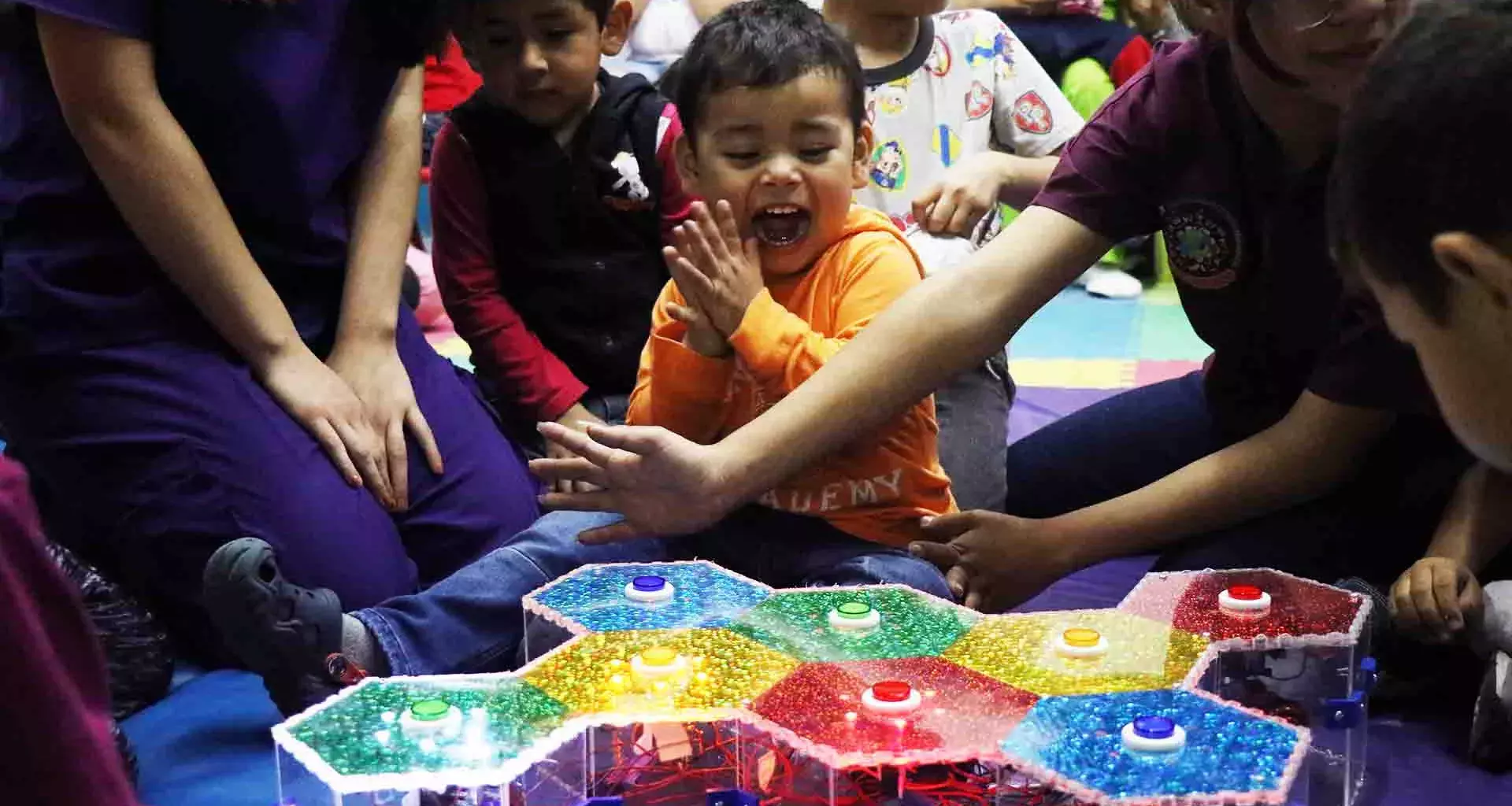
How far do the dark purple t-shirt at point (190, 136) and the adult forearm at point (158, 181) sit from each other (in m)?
0.03

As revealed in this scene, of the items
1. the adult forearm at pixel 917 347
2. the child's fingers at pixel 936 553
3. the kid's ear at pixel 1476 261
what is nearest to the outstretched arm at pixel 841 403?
the adult forearm at pixel 917 347

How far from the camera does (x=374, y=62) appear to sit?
1.48 meters

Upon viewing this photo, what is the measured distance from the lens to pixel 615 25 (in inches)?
64.9

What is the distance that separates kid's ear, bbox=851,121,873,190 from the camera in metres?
1.38

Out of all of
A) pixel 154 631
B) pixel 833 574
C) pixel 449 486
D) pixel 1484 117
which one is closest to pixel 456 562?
pixel 449 486

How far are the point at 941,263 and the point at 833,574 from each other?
50 centimetres

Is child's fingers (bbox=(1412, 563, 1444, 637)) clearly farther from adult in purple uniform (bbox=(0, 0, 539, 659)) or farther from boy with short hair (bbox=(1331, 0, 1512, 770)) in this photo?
adult in purple uniform (bbox=(0, 0, 539, 659))

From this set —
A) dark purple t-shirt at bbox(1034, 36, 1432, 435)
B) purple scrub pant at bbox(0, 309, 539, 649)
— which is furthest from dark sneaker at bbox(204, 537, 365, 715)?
dark purple t-shirt at bbox(1034, 36, 1432, 435)

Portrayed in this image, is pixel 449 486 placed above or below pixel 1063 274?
below

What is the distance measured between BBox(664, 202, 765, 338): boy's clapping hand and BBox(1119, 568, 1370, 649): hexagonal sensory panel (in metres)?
0.38

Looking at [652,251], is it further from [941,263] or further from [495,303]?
[941,263]

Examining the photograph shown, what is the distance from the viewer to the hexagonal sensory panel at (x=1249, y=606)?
3.56 feet

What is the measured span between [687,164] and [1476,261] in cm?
77

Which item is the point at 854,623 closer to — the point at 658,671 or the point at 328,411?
the point at 658,671
